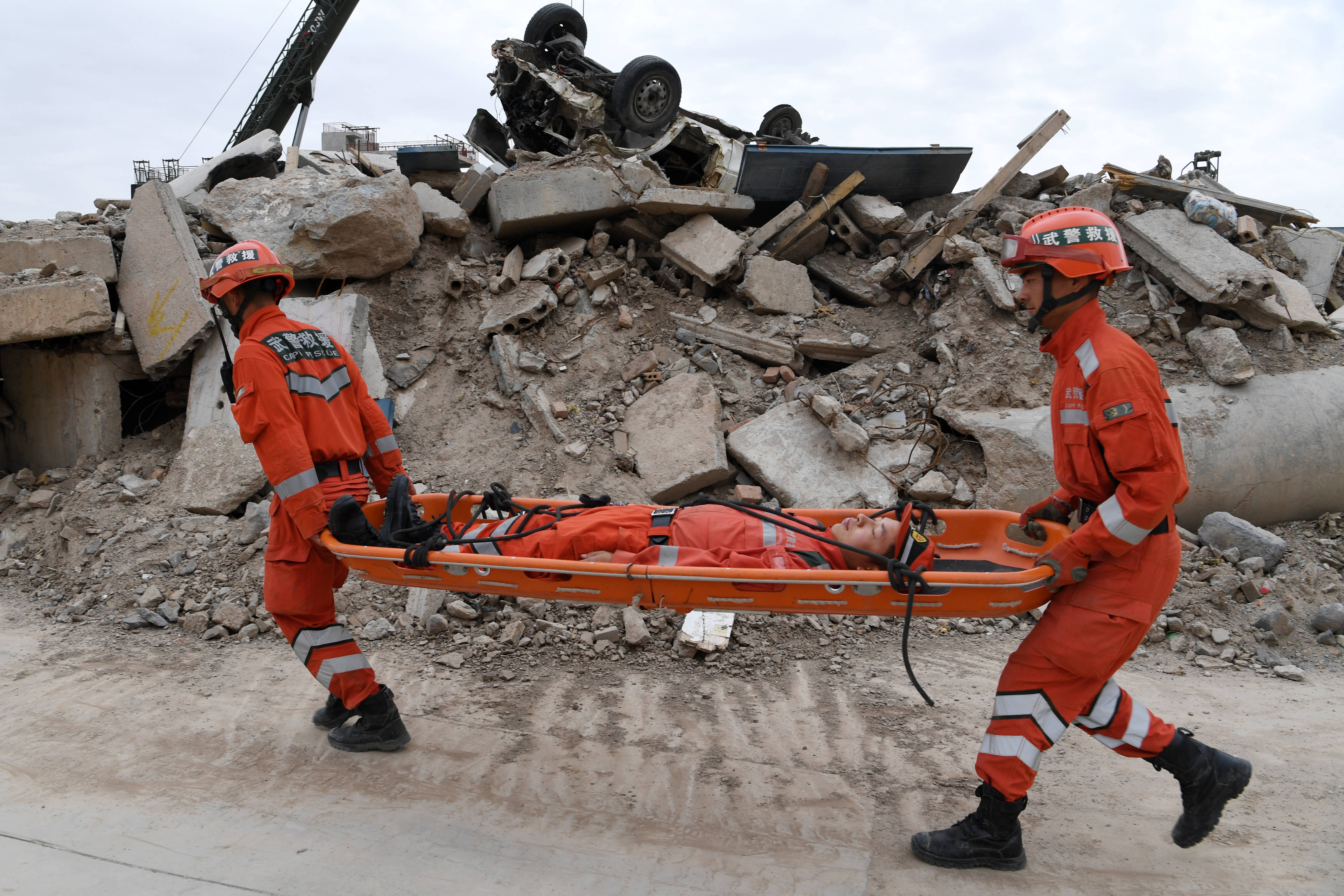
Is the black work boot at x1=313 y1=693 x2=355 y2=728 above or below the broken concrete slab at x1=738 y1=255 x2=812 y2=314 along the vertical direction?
below

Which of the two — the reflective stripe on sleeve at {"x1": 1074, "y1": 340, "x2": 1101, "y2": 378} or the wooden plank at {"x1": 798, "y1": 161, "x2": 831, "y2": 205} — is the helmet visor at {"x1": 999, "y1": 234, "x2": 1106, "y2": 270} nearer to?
the reflective stripe on sleeve at {"x1": 1074, "y1": 340, "x2": 1101, "y2": 378}

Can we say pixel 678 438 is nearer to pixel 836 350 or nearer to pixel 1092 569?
pixel 836 350

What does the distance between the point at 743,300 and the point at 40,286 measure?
5.56m

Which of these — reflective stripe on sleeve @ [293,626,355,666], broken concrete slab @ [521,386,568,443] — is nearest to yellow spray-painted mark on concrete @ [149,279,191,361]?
broken concrete slab @ [521,386,568,443]

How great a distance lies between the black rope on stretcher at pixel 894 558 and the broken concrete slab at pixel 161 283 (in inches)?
193

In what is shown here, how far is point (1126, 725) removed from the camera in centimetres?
242

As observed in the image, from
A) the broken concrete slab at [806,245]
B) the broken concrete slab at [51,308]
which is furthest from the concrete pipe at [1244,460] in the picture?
the broken concrete slab at [51,308]

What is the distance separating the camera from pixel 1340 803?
284 cm

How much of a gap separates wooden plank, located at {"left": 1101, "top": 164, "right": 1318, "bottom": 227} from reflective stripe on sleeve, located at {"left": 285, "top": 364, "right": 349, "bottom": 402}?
6.66m

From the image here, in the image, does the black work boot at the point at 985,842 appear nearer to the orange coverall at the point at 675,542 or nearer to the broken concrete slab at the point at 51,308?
the orange coverall at the point at 675,542

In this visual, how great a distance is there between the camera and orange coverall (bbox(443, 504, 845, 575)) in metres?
2.89

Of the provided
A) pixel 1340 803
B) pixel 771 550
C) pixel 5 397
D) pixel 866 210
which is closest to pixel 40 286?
pixel 5 397

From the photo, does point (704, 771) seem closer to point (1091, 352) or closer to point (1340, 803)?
point (1091, 352)

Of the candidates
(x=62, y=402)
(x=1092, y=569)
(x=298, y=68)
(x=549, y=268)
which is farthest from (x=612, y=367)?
(x=298, y=68)
